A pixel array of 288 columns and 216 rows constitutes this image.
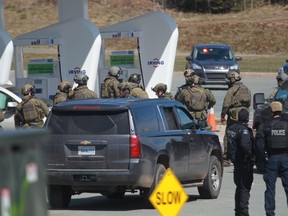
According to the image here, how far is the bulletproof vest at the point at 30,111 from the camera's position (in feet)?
57.6

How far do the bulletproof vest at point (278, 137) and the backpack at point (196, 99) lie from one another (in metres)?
6.81

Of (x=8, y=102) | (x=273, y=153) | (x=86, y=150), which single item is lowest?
(x=8, y=102)

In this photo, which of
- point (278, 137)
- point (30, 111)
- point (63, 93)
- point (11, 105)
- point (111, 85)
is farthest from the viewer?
point (111, 85)

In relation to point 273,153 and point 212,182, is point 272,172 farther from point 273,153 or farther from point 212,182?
point 212,182

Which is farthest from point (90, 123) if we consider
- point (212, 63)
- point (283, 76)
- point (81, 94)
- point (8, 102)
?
point (212, 63)

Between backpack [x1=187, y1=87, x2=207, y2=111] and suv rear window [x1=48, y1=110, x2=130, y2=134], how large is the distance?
5.77 metres

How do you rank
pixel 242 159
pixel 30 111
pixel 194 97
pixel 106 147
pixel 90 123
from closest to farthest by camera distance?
pixel 242 159 < pixel 106 147 < pixel 90 123 < pixel 30 111 < pixel 194 97

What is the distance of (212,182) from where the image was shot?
50.6ft

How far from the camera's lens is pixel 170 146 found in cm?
1419

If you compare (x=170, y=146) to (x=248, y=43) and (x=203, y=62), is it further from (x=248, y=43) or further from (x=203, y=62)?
(x=248, y=43)

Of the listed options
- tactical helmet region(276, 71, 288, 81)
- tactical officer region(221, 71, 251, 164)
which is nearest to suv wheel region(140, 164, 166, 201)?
tactical officer region(221, 71, 251, 164)

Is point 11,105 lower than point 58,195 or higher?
higher

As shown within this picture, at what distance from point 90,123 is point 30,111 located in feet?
13.7

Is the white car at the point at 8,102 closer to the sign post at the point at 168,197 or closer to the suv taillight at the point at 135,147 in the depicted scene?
the suv taillight at the point at 135,147
